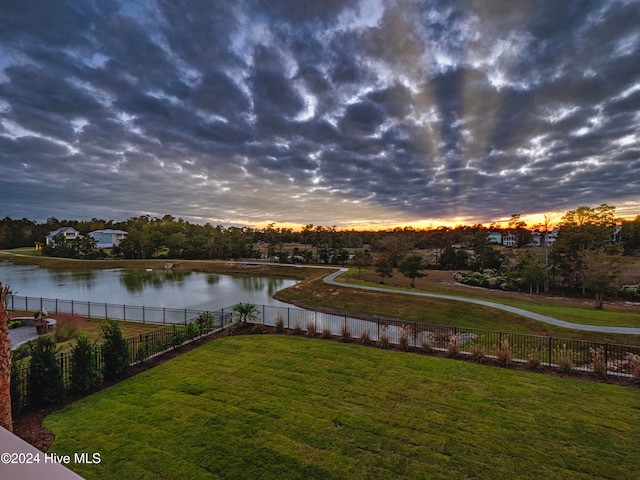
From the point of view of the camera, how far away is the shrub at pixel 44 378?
6984 mm

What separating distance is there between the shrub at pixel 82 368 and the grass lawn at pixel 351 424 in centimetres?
44

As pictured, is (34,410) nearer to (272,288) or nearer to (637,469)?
(637,469)

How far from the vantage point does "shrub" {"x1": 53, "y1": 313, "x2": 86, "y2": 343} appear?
14094mm

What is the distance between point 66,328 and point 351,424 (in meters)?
14.7

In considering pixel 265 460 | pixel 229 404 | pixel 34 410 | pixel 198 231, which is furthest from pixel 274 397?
pixel 198 231

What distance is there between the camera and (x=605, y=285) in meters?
24.6

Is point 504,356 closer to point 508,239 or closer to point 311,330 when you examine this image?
point 311,330

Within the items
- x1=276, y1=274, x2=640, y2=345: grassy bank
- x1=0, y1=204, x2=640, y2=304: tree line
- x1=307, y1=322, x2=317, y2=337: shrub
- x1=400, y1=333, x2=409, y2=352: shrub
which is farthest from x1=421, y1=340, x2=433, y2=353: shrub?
x1=0, y1=204, x2=640, y2=304: tree line

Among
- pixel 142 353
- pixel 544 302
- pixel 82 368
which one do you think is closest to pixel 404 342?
pixel 142 353

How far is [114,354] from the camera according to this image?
848 cm

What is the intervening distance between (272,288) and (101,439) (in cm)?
2925

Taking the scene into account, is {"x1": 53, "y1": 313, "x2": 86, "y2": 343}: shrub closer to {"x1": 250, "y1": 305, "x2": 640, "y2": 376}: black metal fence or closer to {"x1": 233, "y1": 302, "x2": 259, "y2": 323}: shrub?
{"x1": 233, "y1": 302, "x2": 259, "y2": 323}: shrub

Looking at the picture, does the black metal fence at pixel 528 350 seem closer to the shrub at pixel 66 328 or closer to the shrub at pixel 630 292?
the shrub at pixel 66 328

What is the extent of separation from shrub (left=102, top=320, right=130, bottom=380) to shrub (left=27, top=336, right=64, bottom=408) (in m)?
1.20
